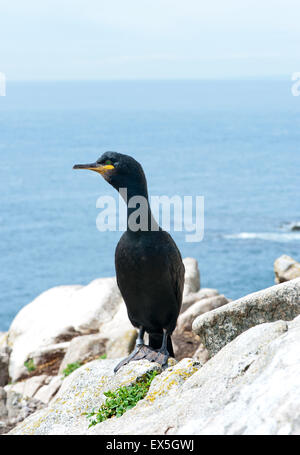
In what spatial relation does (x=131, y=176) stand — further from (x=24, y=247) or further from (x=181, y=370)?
(x=24, y=247)

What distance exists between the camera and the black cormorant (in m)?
8.15

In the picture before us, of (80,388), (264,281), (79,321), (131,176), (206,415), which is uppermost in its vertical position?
(131,176)

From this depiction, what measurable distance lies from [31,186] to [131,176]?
105 metres

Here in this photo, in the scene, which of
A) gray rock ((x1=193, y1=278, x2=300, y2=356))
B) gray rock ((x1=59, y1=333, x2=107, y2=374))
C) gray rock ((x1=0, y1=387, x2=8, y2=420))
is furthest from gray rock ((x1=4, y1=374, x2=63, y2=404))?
gray rock ((x1=193, y1=278, x2=300, y2=356))

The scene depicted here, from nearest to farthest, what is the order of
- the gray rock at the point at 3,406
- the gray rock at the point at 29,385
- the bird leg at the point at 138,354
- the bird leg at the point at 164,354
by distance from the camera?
1. the bird leg at the point at 164,354
2. the bird leg at the point at 138,354
3. the gray rock at the point at 3,406
4. the gray rock at the point at 29,385

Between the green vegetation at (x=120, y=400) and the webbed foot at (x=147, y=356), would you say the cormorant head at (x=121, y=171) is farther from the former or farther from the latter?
the green vegetation at (x=120, y=400)

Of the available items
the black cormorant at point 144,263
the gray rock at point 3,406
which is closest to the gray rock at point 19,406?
the gray rock at point 3,406

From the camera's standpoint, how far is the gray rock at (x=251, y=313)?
7980 millimetres

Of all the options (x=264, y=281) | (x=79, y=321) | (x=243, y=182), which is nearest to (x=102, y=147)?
(x=243, y=182)

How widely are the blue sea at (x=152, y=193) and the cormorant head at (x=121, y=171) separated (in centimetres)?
5005

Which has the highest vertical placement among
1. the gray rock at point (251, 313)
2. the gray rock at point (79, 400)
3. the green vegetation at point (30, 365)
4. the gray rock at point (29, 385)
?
the gray rock at point (251, 313)

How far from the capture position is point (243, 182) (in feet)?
352

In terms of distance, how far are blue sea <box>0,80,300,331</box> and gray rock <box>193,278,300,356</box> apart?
49.8 m

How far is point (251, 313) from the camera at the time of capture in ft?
26.3
